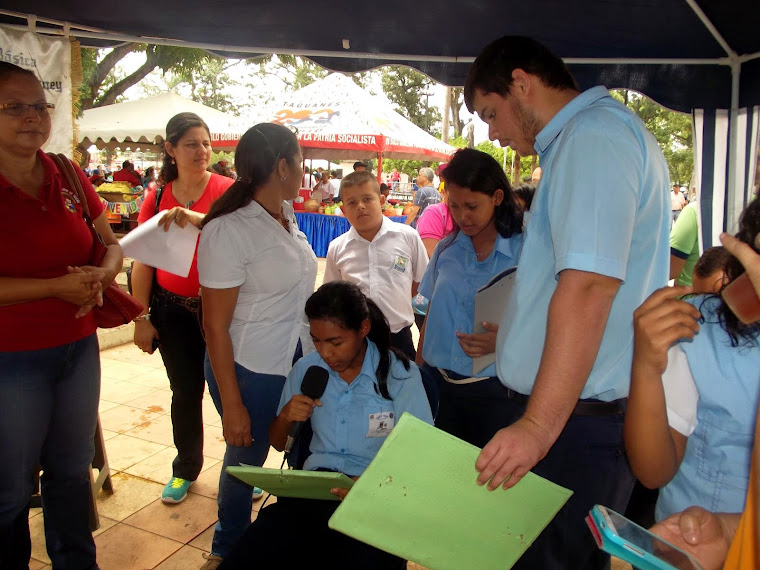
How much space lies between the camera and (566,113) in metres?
1.45

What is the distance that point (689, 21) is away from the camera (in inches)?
108

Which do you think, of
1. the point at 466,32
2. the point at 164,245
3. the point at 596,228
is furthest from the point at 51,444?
the point at 466,32

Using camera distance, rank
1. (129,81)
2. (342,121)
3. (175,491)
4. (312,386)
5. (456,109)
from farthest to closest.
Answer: (456,109) → (129,81) → (342,121) → (175,491) → (312,386)

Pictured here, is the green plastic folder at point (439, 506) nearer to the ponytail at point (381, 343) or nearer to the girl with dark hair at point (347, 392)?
the girl with dark hair at point (347, 392)

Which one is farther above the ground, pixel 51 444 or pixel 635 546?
pixel 635 546

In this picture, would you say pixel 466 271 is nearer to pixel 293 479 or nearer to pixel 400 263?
pixel 400 263

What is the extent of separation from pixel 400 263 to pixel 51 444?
184 cm

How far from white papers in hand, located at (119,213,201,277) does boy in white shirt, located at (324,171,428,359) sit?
34.0 inches

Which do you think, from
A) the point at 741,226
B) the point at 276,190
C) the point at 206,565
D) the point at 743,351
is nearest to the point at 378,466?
the point at 743,351

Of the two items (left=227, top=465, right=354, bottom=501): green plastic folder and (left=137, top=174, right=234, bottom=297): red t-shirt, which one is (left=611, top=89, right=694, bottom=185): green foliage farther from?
(left=227, top=465, right=354, bottom=501): green plastic folder

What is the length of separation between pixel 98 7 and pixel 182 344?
1715mm

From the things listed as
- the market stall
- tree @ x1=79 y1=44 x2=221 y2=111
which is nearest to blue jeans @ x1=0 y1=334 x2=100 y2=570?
the market stall

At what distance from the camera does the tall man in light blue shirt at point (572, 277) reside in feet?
4.03

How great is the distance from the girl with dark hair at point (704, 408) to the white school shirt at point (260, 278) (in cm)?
137
